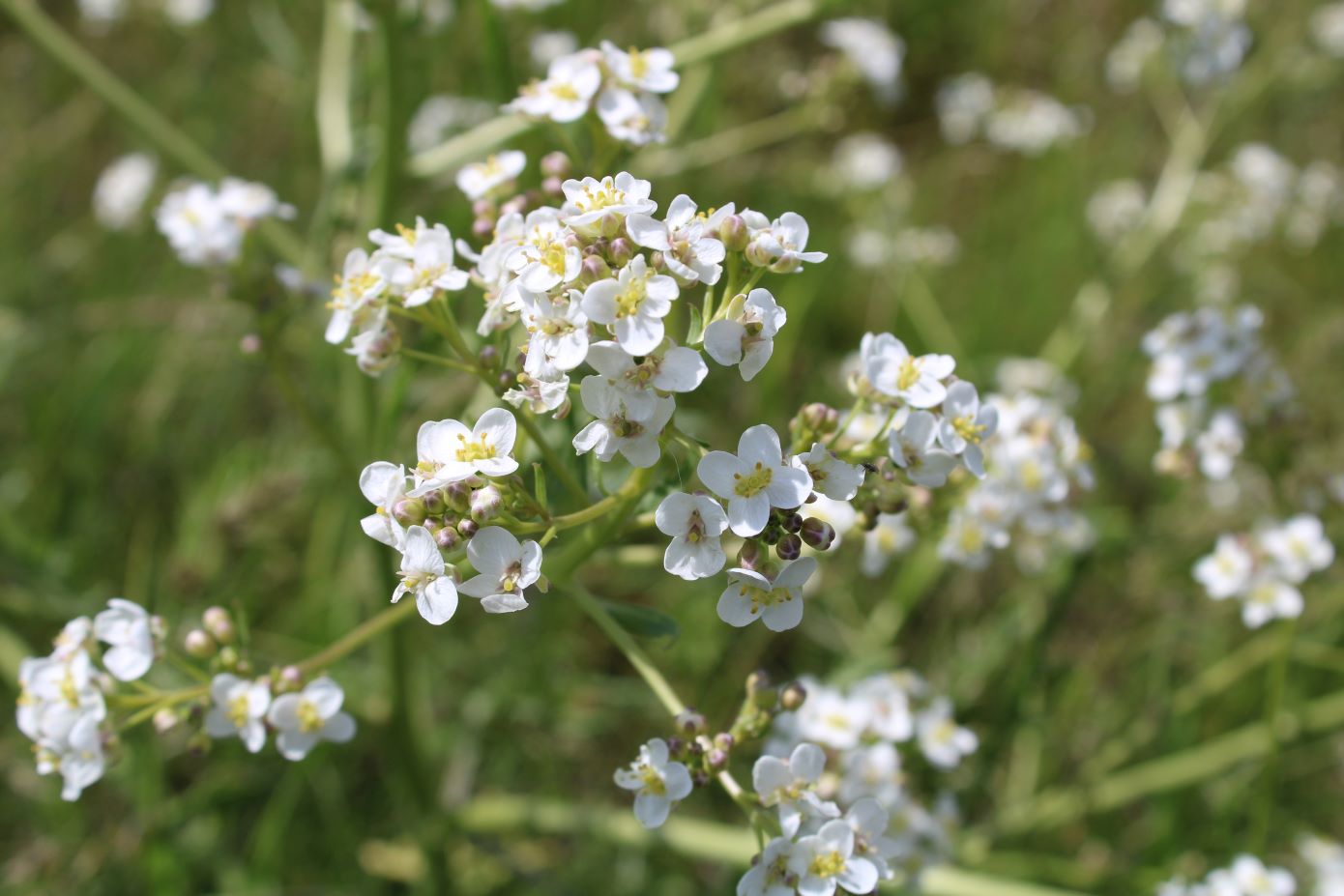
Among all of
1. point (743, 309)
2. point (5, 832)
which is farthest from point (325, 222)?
point (5, 832)

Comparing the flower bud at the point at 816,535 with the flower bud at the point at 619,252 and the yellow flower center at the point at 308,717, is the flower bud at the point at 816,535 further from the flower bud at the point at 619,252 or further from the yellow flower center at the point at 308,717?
the yellow flower center at the point at 308,717

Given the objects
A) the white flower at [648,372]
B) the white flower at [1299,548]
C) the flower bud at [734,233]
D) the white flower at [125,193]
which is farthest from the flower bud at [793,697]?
the white flower at [125,193]

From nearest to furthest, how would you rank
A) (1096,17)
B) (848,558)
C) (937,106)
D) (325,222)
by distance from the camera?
(325,222) → (848,558) → (937,106) → (1096,17)

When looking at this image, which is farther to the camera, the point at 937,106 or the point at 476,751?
the point at 937,106

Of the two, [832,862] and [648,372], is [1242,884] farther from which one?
[648,372]

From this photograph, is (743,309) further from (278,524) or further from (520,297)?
(278,524)

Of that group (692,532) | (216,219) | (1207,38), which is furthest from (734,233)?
(1207,38)
